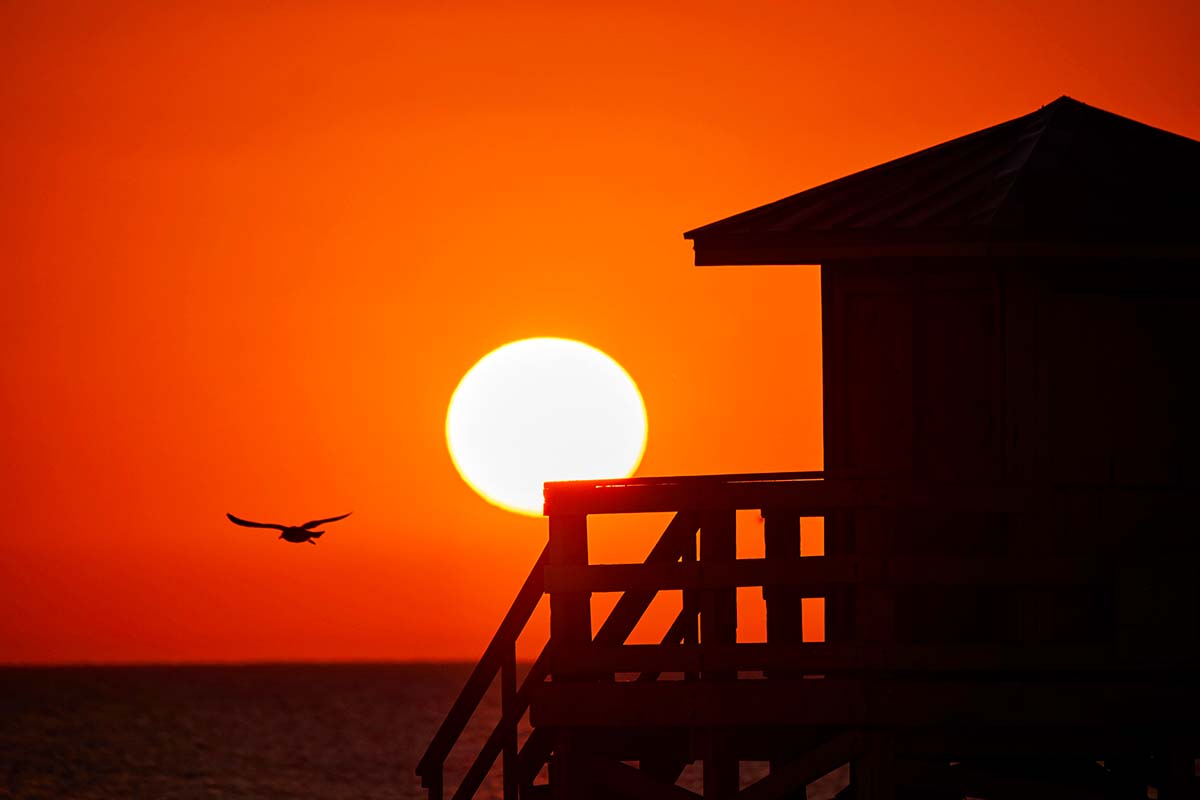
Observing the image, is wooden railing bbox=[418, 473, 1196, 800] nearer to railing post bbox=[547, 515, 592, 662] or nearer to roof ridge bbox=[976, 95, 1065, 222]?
railing post bbox=[547, 515, 592, 662]

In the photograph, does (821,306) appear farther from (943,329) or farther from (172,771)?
(172,771)

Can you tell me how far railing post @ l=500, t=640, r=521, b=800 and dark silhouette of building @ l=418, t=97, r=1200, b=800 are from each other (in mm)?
54

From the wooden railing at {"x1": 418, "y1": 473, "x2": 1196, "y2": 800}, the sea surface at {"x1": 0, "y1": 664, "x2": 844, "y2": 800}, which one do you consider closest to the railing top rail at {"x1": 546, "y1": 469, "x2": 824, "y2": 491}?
the wooden railing at {"x1": 418, "y1": 473, "x2": 1196, "y2": 800}

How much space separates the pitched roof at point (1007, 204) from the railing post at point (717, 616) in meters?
2.14

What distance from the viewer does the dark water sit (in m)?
76.9

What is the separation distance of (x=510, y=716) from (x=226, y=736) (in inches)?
Answer: 3469

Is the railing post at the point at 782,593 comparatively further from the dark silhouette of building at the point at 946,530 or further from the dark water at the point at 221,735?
the dark water at the point at 221,735

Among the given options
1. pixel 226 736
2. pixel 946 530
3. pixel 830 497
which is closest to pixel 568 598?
pixel 830 497

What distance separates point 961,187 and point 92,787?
221ft

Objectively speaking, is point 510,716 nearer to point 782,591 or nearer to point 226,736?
point 782,591

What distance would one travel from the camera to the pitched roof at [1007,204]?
1399 cm

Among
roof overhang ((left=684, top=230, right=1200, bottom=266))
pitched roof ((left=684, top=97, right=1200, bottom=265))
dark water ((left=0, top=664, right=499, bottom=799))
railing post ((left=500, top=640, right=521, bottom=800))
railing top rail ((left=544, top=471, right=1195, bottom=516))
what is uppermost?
pitched roof ((left=684, top=97, right=1200, bottom=265))

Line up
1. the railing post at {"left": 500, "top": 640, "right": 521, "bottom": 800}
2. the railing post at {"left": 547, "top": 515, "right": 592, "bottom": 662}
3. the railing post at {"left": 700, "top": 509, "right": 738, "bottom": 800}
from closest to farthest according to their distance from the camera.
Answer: the railing post at {"left": 700, "top": 509, "right": 738, "bottom": 800} < the railing post at {"left": 547, "top": 515, "right": 592, "bottom": 662} < the railing post at {"left": 500, "top": 640, "right": 521, "bottom": 800}

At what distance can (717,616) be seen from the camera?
13609 mm
